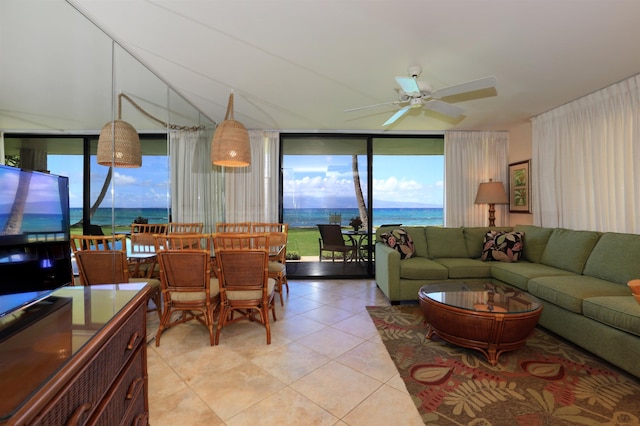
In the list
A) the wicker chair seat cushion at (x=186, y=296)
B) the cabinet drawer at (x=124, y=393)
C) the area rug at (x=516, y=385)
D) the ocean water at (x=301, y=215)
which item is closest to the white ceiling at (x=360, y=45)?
the ocean water at (x=301, y=215)

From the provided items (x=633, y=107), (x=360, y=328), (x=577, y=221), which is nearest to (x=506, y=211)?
(x=577, y=221)

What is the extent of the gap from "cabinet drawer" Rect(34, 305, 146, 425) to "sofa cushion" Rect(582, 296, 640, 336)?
3061mm

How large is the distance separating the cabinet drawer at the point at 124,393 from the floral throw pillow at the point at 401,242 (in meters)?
3.24

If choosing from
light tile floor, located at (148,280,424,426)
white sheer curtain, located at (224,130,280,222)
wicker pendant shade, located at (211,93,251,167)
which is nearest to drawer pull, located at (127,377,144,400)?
light tile floor, located at (148,280,424,426)

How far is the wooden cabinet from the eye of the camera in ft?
2.01

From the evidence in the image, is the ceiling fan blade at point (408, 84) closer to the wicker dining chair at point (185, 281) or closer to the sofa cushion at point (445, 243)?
the wicker dining chair at point (185, 281)

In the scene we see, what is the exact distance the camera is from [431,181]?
9.79 m

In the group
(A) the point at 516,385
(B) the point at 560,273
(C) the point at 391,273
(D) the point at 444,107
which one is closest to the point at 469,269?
(B) the point at 560,273

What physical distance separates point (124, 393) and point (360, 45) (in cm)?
261

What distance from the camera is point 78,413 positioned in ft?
2.32

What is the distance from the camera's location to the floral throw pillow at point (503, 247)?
12.4ft

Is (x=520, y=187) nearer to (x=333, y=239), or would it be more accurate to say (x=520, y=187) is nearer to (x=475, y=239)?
(x=475, y=239)

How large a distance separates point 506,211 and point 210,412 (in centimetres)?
517

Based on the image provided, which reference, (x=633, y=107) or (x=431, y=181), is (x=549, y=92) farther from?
(x=431, y=181)
